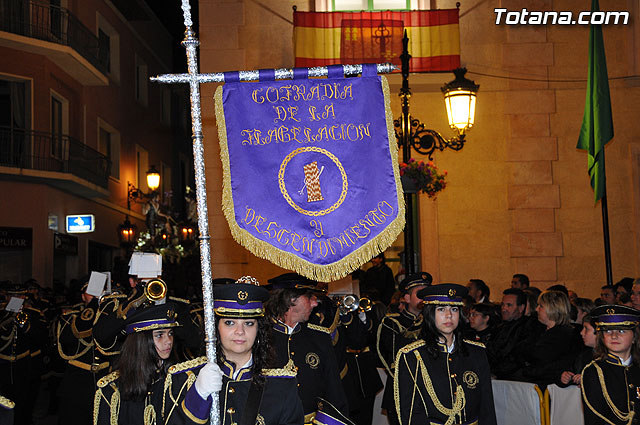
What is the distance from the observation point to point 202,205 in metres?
4.87

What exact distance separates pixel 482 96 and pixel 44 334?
8.87 meters

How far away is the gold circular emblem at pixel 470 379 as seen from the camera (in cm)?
690

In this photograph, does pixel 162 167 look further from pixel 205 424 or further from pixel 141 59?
pixel 205 424

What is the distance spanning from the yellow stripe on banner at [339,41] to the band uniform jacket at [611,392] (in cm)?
984

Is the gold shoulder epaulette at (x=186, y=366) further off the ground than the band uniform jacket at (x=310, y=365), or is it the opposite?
the gold shoulder epaulette at (x=186, y=366)

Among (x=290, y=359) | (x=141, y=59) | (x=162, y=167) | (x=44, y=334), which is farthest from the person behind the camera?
(x=162, y=167)

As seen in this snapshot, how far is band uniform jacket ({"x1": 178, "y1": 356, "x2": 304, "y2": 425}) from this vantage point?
5.18m

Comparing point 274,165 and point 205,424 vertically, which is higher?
point 274,165

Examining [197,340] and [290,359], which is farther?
[197,340]

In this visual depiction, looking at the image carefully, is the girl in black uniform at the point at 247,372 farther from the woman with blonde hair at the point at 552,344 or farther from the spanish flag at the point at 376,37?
the spanish flag at the point at 376,37

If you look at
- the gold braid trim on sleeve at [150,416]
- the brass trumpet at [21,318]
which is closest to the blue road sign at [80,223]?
the brass trumpet at [21,318]

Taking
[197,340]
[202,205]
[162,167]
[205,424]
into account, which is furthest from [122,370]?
[162,167]

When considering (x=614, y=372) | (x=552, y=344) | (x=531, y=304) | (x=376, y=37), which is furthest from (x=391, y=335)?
(x=376, y=37)

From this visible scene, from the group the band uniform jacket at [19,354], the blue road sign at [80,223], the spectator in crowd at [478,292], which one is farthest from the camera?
the blue road sign at [80,223]
